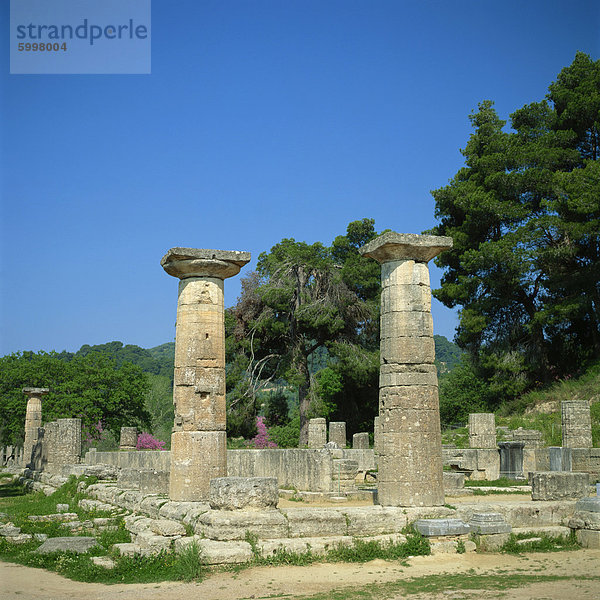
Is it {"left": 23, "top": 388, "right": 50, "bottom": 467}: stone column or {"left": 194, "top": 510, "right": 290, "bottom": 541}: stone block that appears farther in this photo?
{"left": 23, "top": 388, "right": 50, "bottom": 467}: stone column

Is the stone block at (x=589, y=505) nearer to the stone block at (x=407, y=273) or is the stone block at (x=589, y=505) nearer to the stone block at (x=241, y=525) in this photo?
the stone block at (x=407, y=273)

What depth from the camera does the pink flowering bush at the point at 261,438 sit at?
1248 inches

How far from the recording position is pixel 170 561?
9.10 m

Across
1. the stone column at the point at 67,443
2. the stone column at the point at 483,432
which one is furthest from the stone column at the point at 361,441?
the stone column at the point at 67,443

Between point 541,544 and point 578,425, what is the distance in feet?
34.8

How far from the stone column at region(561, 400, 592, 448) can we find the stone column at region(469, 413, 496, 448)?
3037mm

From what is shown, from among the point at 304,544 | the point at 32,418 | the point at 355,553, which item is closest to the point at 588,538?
the point at 355,553

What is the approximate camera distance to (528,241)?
1254 inches

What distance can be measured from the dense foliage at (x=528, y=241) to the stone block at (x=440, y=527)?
22.4m

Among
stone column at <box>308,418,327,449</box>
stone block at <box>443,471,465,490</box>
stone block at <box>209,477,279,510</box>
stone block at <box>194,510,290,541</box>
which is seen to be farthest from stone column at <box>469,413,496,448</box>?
stone block at <box>194,510,290,541</box>

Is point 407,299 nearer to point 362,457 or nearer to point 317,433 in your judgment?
point 362,457

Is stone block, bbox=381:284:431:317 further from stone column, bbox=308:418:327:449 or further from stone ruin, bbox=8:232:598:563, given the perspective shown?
stone column, bbox=308:418:327:449

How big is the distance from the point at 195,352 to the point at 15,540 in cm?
474

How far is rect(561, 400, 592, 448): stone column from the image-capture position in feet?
65.3
